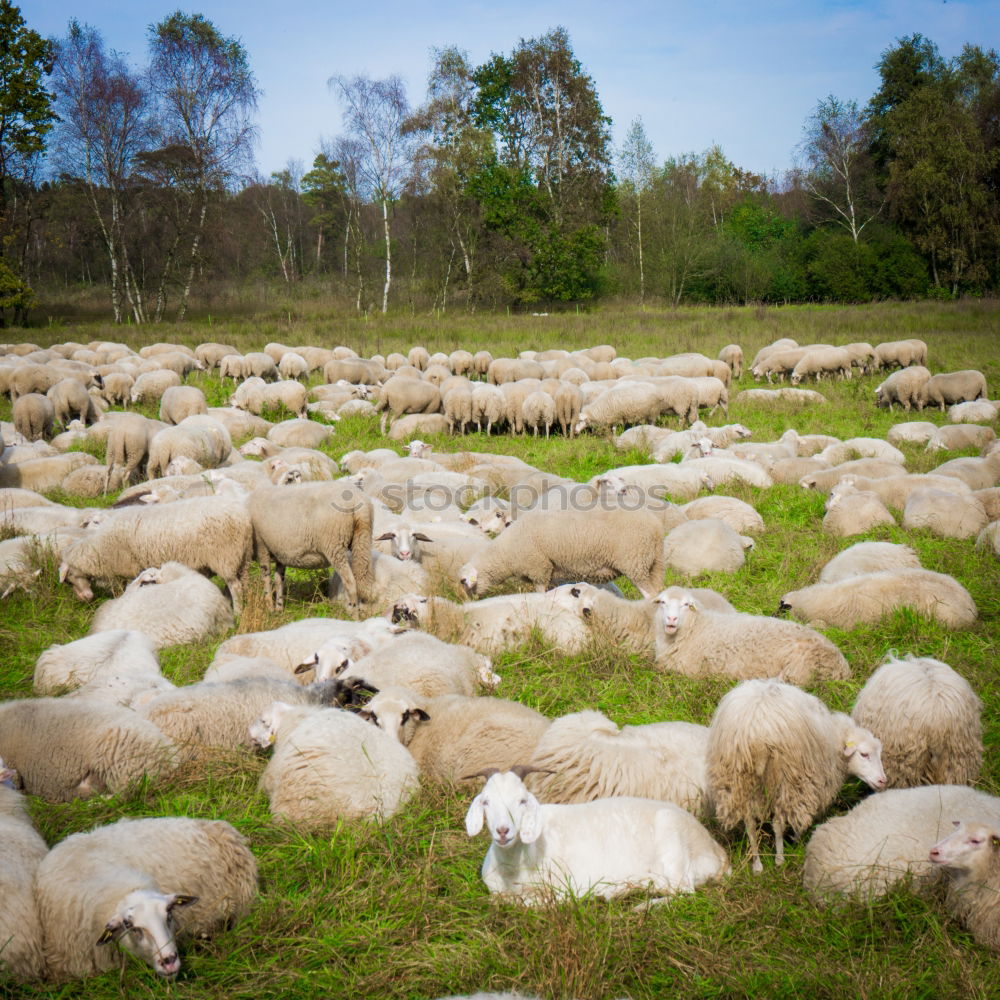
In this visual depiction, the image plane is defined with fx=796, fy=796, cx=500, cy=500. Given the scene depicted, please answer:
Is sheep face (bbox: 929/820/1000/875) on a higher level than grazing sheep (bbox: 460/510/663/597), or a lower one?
lower

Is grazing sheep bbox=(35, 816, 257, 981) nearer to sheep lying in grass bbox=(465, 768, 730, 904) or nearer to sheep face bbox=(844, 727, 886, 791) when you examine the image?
sheep lying in grass bbox=(465, 768, 730, 904)

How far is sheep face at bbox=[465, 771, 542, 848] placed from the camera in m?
3.16

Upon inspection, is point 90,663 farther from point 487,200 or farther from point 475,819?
point 487,200

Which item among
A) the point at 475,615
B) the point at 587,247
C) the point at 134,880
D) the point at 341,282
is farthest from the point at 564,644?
the point at 341,282

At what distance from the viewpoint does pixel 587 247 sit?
43.6m

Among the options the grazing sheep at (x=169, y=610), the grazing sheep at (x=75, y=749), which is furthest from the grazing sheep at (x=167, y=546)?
the grazing sheep at (x=75, y=749)

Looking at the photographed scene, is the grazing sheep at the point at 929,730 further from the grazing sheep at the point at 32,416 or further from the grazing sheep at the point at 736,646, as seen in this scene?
the grazing sheep at the point at 32,416

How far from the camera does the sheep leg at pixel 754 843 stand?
3.59 meters

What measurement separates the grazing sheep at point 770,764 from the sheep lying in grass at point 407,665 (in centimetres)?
193

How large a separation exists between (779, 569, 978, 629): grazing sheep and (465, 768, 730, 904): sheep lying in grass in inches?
131

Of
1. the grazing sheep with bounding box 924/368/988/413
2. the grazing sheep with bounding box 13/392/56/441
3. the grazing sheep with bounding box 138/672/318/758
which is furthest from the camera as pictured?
the grazing sheep with bounding box 924/368/988/413

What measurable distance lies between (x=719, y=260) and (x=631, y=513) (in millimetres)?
44290

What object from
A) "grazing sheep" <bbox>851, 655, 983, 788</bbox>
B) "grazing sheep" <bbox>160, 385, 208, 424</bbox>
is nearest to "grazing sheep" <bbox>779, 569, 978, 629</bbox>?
"grazing sheep" <bbox>851, 655, 983, 788</bbox>

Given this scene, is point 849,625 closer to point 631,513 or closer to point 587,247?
point 631,513
